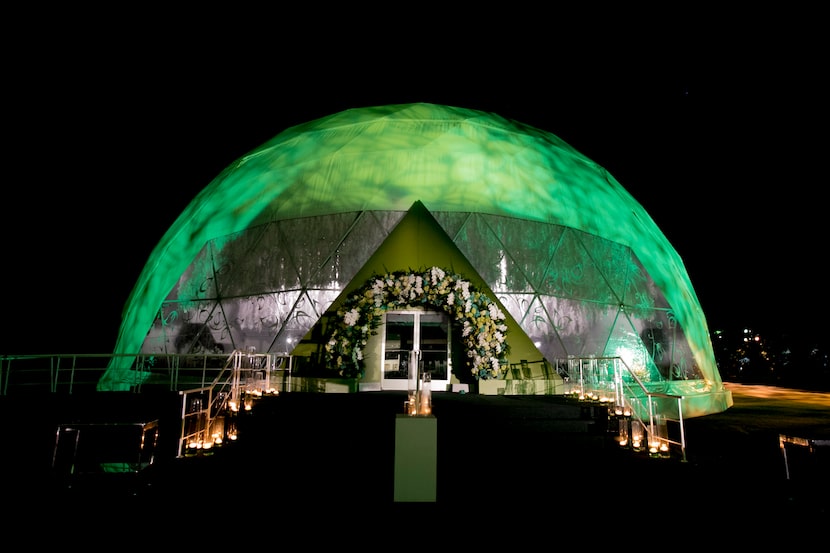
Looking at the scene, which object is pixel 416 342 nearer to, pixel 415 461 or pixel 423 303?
pixel 423 303

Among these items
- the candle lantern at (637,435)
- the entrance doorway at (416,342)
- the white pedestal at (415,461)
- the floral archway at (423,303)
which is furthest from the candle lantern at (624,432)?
the entrance doorway at (416,342)

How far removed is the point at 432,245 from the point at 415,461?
8866mm

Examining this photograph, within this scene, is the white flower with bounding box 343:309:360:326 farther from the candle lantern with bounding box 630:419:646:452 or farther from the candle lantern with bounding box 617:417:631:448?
the candle lantern with bounding box 630:419:646:452

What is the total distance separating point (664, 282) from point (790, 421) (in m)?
4.13

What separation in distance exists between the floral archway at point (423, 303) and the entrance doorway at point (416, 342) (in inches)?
21.7

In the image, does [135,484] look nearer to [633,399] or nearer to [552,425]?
[552,425]

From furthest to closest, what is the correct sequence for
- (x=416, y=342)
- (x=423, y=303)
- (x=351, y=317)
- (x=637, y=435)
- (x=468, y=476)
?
(x=416, y=342) → (x=423, y=303) → (x=351, y=317) → (x=637, y=435) → (x=468, y=476)

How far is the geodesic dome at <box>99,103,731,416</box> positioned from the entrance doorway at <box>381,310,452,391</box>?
149 centimetres

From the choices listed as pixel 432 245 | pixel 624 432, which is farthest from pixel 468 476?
pixel 432 245

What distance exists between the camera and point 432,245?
1317cm

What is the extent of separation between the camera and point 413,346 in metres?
12.4

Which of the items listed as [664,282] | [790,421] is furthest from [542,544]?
[664,282]

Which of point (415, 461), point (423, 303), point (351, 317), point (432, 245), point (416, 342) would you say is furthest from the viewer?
point (432, 245)

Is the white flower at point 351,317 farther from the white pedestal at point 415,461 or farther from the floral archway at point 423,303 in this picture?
the white pedestal at point 415,461
